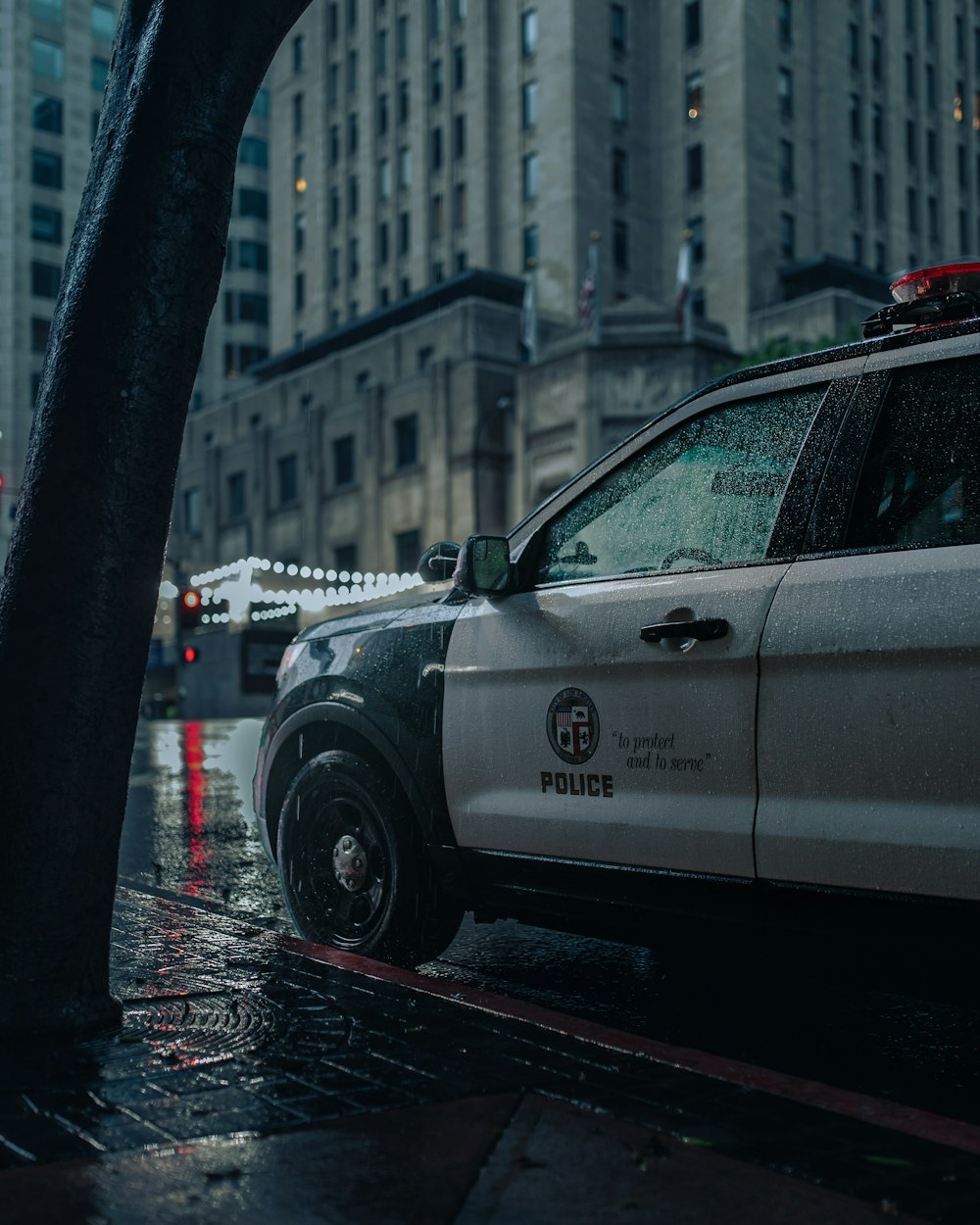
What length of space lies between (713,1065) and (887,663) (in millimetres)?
1041

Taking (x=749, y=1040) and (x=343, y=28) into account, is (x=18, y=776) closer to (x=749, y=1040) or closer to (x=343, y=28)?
(x=749, y=1040)

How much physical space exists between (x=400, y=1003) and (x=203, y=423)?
Result: 65.7 metres

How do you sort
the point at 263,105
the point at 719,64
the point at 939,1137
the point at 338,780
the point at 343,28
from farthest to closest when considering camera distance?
the point at 263,105, the point at 343,28, the point at 719,64, the point at 338,780, the point at 939,1137

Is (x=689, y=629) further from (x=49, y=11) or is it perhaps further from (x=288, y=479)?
(x=49, y=11)

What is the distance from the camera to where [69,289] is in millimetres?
4051

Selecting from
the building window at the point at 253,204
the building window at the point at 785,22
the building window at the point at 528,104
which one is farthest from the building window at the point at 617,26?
the building window at the point at 253,204

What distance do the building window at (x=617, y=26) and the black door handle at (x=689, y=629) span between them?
5586cm

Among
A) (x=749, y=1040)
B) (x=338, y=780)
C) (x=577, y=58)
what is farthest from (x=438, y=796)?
(x=577, y=58)

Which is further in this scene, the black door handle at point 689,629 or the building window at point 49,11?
the building window at point 49,11

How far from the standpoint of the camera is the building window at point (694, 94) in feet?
179

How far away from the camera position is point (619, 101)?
5581cm

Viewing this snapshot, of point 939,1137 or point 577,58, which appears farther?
point 577,58

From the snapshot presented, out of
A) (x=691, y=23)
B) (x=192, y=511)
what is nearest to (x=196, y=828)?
(x=691, y=23)

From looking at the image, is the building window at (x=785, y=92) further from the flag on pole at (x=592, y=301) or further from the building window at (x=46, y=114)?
the building window at (x=46, y=114)
